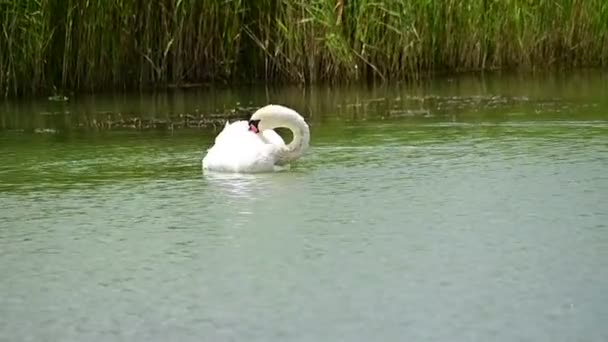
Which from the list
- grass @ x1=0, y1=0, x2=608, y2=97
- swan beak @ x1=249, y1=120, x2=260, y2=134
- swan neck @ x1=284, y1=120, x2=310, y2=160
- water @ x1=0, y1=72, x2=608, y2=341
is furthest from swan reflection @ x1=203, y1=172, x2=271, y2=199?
grass @ x1=0, y1=0, x2=608, y2=97

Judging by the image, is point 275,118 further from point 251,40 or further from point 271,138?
point 251,40

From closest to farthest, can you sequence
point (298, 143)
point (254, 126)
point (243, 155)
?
point (243, 155) < point (298, 143) < point (254, 126)

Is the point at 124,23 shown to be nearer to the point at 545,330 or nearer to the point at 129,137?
the point at 129,137

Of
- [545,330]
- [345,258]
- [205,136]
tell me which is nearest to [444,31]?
[205,136]

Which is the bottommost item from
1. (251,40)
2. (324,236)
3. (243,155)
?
(324,236)

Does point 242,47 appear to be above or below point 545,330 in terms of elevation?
above

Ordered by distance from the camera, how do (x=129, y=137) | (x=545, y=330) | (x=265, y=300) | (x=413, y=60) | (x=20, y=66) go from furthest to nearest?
(x=413, y=60)
(x=20, y=66)
(x=129, y=137)
(x=265, y=300)
(x=545, y=330)

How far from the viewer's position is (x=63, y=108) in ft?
32.9

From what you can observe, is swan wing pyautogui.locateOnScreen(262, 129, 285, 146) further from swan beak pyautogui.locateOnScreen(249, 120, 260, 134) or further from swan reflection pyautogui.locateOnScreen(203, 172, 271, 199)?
swan reflection pyautogui.locateOnScreen(203, 172, 271, 199)

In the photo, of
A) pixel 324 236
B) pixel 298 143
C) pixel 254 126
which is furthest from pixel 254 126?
pixel 324 236

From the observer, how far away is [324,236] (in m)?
4.77

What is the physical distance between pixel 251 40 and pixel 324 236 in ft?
23.9

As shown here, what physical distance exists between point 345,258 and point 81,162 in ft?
8.89

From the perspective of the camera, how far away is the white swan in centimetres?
621
